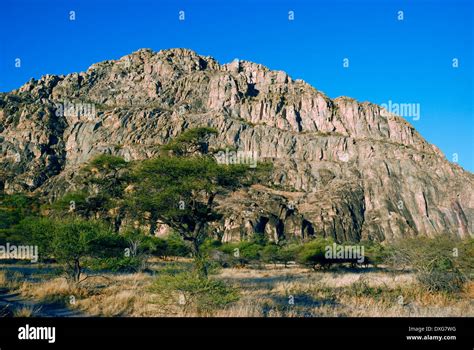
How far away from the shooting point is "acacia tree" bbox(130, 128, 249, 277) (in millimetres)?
18375

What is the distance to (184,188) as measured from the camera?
1811 centimetres

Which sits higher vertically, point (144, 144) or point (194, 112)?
point (194, 112)

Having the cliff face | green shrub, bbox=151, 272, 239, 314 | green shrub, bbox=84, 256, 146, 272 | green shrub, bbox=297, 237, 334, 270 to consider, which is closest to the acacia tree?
green shrub, bbox=84, 256, 146, 272

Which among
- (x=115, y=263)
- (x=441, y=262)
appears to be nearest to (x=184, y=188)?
(x=115, y=263)

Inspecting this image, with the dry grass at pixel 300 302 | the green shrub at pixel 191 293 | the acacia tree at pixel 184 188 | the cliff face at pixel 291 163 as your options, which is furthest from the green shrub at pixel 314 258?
the cliff face at pixel 291 163

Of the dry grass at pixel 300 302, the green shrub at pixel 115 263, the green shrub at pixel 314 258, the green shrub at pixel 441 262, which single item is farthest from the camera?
the green shrub at pixel 314 258

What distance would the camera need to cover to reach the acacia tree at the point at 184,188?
60.3 feet

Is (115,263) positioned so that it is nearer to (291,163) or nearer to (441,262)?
(441,262)

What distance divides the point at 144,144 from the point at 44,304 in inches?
6034

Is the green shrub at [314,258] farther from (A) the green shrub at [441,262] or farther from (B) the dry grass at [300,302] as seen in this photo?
(B) the dry grass at [300,302]
